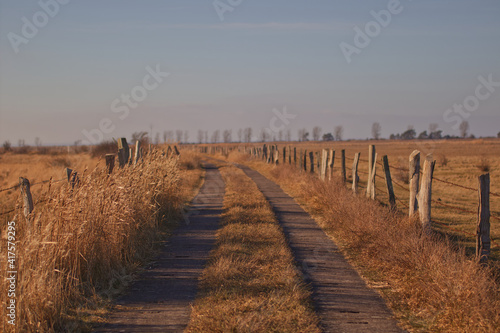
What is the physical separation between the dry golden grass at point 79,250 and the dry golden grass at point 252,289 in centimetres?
130

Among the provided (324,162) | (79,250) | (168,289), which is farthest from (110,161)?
(324,162)

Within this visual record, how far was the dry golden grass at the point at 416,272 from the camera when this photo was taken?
450 centimetres

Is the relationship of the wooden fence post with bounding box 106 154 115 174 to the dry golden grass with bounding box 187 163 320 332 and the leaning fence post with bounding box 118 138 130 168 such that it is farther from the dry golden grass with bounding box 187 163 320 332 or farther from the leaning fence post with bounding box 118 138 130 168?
the dry golden grass with bounding box 187 163 320 332

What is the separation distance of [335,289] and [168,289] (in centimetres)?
236

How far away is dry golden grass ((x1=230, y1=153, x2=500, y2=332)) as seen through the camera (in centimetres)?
450

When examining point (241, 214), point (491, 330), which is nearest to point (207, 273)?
point (491, 330)

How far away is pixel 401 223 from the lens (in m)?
8.09

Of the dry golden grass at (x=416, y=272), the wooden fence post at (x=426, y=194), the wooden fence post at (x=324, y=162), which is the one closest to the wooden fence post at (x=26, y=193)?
the dry golden grass at (x=416, y=272)

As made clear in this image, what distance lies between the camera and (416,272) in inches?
228

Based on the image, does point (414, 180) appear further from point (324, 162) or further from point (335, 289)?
point (324, 162)

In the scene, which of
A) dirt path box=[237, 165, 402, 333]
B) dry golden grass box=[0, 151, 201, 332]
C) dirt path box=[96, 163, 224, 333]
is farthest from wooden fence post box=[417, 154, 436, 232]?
dry golden grass box=[0, 151, 201, 332]

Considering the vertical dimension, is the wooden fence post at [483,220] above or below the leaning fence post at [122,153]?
below

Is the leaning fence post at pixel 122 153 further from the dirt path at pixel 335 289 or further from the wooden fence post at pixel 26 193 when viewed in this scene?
the wooden fence post at pixel 26 193

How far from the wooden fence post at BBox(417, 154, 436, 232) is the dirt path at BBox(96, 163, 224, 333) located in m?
4.20
